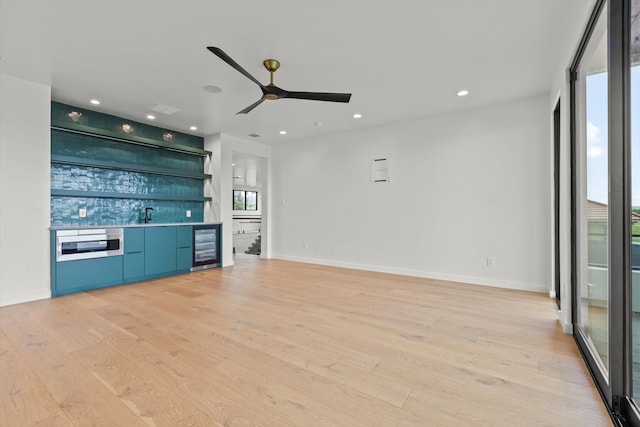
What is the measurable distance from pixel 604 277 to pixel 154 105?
17.2ft

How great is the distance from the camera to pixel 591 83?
84.5 inches

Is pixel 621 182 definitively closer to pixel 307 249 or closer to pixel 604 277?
pixel 604 277

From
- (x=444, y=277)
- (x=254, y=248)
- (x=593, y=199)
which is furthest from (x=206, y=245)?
(x=593, y=199)

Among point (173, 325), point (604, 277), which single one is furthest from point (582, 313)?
point (173, 325)

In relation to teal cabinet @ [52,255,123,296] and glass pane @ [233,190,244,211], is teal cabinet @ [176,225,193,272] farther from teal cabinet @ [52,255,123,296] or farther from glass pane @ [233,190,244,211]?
glass pane @ [233,190,244,211]

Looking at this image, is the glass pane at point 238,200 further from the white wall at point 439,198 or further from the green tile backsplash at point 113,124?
the white wall at point 439,198

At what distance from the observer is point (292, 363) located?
204cm

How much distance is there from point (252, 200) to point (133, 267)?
768cm

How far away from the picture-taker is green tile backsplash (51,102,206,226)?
4.32m

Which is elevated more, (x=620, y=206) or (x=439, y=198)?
(x=439, y=198)

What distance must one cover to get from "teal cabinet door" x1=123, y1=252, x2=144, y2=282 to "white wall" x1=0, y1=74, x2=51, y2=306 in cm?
87

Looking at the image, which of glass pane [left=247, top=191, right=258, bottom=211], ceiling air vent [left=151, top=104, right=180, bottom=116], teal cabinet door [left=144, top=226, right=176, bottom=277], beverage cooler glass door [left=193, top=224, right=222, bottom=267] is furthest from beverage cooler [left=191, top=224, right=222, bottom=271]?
glass pane [left=247, top=191, right=258, bottom=211]

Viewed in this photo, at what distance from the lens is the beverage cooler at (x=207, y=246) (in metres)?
5.39

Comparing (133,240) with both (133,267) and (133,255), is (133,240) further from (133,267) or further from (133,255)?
(133,267)
